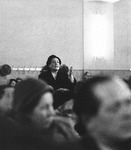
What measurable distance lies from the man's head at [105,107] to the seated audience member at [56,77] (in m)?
3.72

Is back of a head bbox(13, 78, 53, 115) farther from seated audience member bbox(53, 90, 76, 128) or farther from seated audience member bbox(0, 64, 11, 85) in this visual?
seated audience member bbox(0, 64, 11, 85)

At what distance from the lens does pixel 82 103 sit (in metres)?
1.21

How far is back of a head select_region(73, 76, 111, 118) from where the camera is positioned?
1.16 m

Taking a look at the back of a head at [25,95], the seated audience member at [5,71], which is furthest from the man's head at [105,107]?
the seated audience member at [5,71]

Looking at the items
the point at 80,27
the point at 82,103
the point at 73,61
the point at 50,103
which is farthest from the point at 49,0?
the point at 82,103

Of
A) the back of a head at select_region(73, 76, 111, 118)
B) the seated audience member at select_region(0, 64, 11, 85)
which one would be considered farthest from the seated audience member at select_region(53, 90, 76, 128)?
the seated audience member at select_region(0, 64, 11, 85)

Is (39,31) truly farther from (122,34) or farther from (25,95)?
(25,95)

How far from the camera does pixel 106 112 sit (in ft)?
3.70

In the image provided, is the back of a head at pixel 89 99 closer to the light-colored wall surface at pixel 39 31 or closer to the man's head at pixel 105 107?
the man's head at pixel 105 107

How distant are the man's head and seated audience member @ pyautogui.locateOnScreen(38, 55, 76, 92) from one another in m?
3.72

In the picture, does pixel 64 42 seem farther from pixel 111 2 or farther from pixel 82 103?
pixel 82 103

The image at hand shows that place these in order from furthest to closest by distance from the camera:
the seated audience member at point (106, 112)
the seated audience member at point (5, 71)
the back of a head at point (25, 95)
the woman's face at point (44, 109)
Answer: the seated audience member at point (5, 71)
the woman's face at point (44, 109)
the back of a head at point (25, 95)
the seated audience member at point (106, 112)

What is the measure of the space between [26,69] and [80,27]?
1.96 m

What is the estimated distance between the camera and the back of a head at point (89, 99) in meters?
1.16
